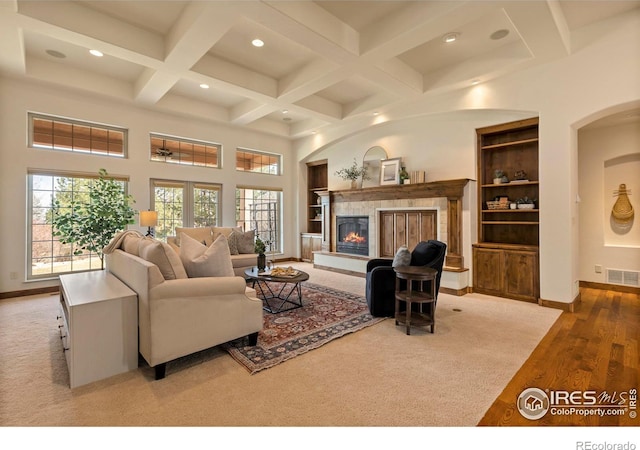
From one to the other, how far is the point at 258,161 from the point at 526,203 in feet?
18.6

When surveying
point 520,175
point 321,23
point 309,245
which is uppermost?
point 321,23

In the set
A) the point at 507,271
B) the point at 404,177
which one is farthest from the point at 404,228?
the point at 507,271

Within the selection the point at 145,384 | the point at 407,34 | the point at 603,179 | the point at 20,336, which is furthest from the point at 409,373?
the point at 603,179

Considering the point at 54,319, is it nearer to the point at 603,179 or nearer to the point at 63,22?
the point at 63,22

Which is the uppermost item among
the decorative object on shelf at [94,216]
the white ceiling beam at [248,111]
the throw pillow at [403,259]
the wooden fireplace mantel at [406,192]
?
the white ceiling beam at [248,111]

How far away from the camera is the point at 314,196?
27.2 ft

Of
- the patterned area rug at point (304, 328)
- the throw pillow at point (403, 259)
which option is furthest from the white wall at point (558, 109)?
the patterned area rug at point (304, 328)

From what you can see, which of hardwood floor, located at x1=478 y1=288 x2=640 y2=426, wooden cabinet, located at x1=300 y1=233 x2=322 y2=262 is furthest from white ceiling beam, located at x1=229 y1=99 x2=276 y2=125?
hardwood floor, located at x1=478 y1=288 x2=640 y2=426

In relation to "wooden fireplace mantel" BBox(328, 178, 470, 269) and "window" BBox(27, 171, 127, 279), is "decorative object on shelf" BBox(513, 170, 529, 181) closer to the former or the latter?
"wooden fireplace mantel" BBox(328, 178, 470, 269)

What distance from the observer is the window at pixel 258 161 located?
7137mm

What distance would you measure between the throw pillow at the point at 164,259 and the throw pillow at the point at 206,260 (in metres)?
0.12

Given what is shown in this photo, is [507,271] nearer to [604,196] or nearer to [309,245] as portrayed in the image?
[604,196]

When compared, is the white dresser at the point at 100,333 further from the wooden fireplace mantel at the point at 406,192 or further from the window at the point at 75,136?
the wooden fireplace mantel at the point at 406,192
